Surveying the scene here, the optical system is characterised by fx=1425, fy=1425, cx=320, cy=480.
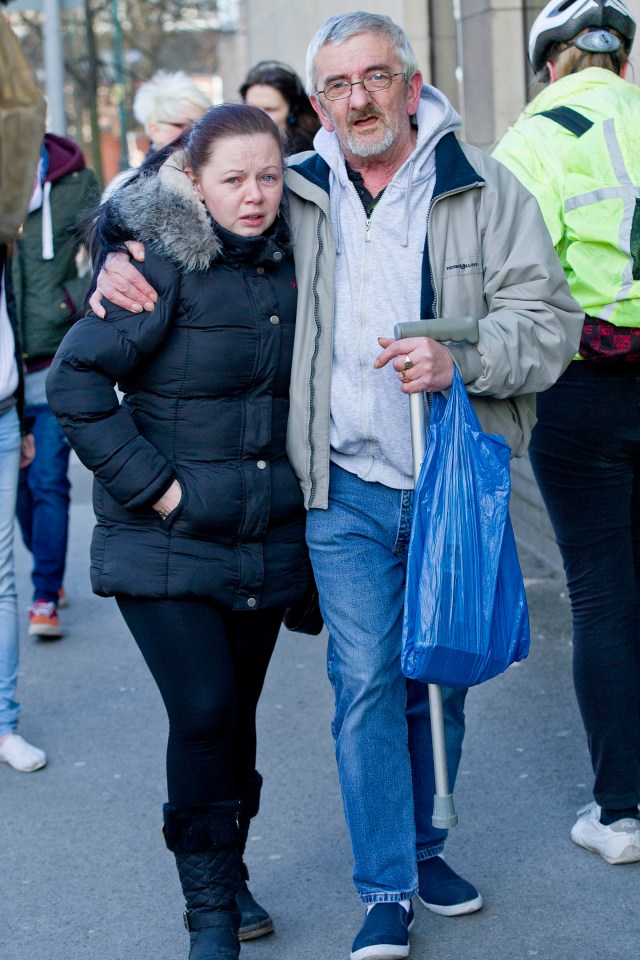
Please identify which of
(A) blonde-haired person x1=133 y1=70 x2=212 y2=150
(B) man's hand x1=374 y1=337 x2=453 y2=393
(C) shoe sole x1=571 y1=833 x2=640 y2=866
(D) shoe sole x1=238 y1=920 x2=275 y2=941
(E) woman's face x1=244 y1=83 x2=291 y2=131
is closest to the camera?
(B) man's hand x1=374 y1=337 x2=453 y2=393

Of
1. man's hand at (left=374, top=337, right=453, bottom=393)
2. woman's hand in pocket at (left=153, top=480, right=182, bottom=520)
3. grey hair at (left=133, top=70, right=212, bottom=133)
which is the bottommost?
woman's hand in pocket at (left=153, top=480, right=182, bottom=520)

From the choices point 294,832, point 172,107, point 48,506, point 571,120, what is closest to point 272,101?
point 172,107

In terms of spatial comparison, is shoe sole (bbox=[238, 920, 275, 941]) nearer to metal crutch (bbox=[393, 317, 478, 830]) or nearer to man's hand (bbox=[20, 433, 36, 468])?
metal crutch (bbox=[393, 317, 478, 830])

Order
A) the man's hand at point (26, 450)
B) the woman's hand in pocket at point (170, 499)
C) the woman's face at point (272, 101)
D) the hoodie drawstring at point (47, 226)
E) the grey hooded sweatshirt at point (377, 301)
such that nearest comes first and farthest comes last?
the woman's hand in pocket at point (170, 499), the grey hooded sweatshirt at point (377, 301), the man's hand at point (26, 450), the hoodie drawstring at point (47, 226), the woman's face at point (272, 101)

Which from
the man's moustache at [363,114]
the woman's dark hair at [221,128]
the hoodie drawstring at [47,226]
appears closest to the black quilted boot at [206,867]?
the woman's dark hair at [221,128]

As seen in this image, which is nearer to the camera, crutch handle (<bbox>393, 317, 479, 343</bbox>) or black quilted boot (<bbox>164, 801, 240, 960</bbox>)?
crutch handle (<bbox>393, 317, 479, 343</bbox>)

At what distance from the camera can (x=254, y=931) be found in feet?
11.2

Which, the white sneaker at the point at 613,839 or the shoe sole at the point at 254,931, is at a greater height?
the white sneaker at the point at 613,839

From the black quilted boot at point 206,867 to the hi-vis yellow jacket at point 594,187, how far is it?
1.51m

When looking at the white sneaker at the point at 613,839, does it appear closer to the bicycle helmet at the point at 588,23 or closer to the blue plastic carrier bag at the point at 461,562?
the blue plastic carrier bag at the point at 461,562

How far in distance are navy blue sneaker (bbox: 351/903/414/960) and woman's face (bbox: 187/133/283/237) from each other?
5.15 feet

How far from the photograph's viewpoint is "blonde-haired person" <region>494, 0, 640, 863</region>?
3.45m

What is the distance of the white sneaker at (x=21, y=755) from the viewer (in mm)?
4648

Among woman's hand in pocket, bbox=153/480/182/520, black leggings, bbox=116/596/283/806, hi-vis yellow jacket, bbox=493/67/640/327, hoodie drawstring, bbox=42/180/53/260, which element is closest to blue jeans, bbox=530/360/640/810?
hi-vis yellow jacket, bbox=493/67/640/327
